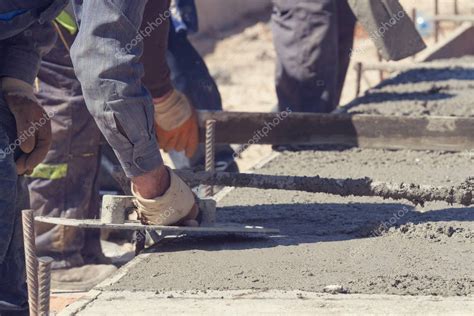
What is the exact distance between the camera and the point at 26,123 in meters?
3.43

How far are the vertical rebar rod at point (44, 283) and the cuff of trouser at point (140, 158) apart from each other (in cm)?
51

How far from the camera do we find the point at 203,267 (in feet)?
10.3

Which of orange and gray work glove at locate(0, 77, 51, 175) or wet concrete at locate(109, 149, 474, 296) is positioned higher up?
orange and gray work glove at locate(0, 77, 51, 175)

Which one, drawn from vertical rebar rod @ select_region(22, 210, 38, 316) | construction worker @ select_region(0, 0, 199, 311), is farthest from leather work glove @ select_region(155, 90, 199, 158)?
vertical rebar rod @ select_region(22, 210, 38, 316)

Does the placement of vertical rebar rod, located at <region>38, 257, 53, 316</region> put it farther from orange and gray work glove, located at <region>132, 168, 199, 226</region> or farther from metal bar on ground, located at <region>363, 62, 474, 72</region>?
metal bar on ground, located at <region>363, 62, 474, 72</region>

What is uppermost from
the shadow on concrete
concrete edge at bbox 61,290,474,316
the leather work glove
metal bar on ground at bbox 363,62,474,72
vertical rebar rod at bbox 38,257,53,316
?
the leather work glove

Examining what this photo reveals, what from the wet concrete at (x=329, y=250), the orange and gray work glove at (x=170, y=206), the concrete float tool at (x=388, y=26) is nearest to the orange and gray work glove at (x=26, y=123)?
the orange and gray work glove at (x=170, y=206)

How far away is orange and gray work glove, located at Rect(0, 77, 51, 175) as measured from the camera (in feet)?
11.2

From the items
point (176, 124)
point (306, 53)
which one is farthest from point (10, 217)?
point (306, 53)

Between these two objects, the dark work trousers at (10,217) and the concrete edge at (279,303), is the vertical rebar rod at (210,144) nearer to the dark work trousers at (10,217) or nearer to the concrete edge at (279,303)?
the dark work trousers at (10,217)

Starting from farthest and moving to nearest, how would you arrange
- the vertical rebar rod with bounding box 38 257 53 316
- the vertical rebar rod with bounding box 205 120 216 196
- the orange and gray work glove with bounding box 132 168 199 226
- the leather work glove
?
the vertical rebar rod with bounding box 205 120 216 196 → the leather work glove → the orange and gray work glove with bounding box 132 168 199 226 → the vertical rebar rod with bounding box 38 257 53 316

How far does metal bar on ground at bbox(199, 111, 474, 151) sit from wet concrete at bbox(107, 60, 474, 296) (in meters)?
0.08

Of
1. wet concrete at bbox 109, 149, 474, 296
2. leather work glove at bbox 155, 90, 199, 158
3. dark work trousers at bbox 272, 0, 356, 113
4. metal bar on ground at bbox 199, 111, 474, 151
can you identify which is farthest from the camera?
dark work trousers at bbox 272, 0, 356, 113

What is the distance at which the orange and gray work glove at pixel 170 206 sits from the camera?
3.20 meters
